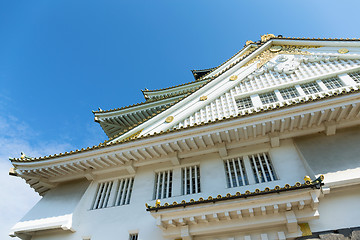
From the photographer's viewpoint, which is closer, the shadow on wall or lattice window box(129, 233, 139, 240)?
the shadow on wall

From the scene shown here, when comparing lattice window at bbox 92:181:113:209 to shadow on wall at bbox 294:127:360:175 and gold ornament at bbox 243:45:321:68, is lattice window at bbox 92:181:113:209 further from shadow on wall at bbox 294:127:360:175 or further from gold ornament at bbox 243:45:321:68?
gold ornament at bbox 243:45:321:68

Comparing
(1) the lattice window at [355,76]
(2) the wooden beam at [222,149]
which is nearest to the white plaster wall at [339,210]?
(2) the wooden beam at [222,149]

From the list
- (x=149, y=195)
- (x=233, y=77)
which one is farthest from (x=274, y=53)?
(x=149, y=195)

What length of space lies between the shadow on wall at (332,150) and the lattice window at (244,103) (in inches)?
107

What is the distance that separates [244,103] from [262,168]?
137 inches

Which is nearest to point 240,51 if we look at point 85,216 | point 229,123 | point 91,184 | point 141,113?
point 141,113

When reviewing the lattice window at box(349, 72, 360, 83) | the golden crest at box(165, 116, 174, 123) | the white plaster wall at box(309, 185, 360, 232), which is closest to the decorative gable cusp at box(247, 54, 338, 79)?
the lattice window at box(349, 72, 360, 83)

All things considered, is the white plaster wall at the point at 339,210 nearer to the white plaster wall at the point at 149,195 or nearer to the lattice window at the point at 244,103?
the white plaster wall at the point at 149,195

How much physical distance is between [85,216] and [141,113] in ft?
25.4

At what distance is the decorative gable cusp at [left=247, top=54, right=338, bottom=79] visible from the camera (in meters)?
11.0

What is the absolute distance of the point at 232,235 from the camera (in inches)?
264

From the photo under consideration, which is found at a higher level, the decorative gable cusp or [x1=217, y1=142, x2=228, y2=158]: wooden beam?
the decorative gable cusp

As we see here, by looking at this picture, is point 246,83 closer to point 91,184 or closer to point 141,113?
point 141,113

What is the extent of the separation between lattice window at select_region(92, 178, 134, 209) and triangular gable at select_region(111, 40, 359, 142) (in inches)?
73.6
